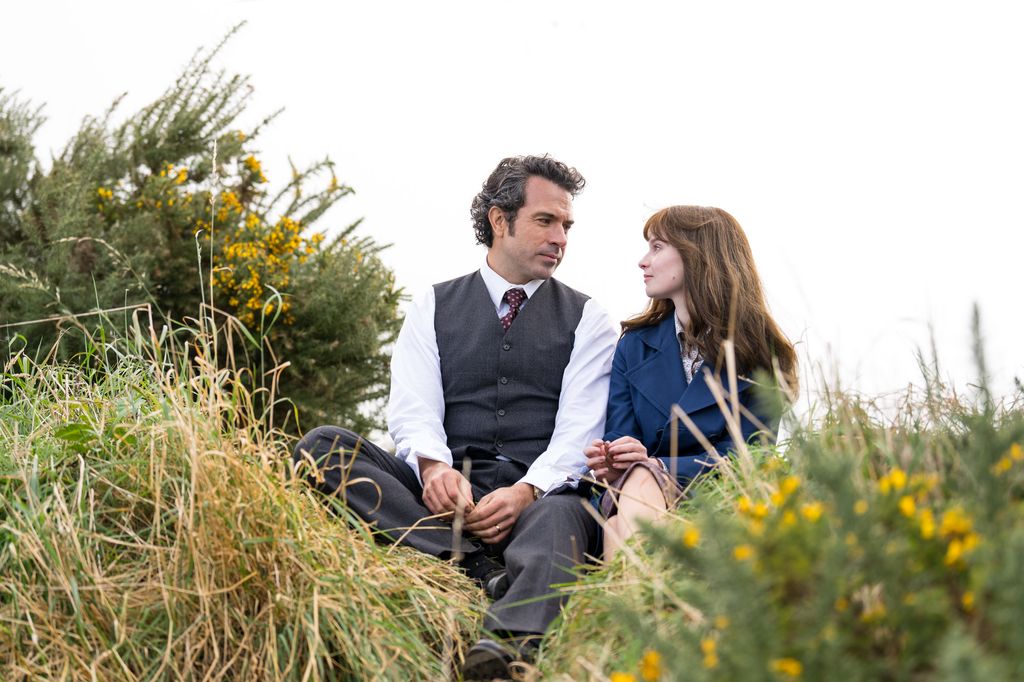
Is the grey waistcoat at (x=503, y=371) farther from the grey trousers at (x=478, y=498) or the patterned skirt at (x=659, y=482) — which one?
the patterned skirt at (x=659, y=482)

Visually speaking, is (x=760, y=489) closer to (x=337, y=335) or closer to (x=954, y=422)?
(x=954, y=422)

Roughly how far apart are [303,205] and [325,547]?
4.50m

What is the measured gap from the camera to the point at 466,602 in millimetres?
2758

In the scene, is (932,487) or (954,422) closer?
(932,487)

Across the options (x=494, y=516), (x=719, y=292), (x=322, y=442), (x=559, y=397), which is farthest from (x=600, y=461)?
(x=322, y=442)

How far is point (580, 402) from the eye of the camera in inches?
143

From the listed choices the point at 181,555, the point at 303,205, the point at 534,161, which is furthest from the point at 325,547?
the point at 303,205

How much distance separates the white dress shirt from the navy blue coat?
0.30 feet

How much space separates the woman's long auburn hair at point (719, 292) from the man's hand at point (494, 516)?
83 cm

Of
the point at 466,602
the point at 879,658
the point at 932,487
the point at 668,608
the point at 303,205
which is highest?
the point at 303,205

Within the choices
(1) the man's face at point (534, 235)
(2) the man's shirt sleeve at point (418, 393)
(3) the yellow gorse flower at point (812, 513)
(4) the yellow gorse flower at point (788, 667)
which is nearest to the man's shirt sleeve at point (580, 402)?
(1) the man's face at point (534, 235)

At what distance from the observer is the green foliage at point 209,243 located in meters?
5.69

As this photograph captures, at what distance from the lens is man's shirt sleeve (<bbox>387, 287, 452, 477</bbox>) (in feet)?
11.5

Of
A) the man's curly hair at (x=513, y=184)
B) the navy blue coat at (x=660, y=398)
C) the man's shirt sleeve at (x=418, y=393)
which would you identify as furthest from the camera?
the man's curly hair at (x=513, y=184)
